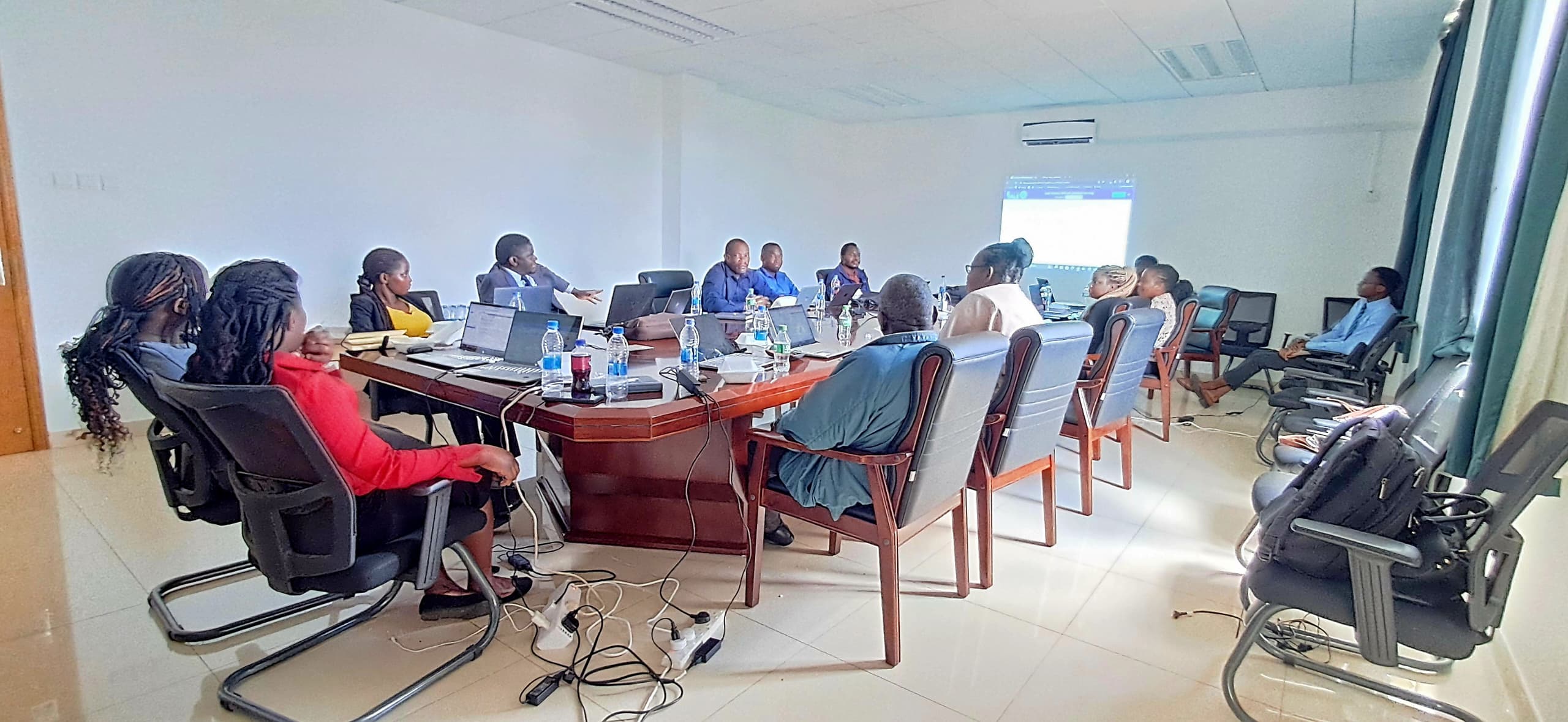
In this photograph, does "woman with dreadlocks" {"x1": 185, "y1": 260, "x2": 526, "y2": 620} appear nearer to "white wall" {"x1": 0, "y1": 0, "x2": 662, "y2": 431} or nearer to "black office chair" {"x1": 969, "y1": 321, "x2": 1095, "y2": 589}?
"black office chair" {"x1": 969, "y1": 321, "x2": 1095, "y2": 589}

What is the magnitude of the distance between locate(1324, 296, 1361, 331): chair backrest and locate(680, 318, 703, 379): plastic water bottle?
17.1 feet

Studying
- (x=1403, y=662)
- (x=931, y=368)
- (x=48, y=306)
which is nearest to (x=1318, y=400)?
(x=1403, y=662)

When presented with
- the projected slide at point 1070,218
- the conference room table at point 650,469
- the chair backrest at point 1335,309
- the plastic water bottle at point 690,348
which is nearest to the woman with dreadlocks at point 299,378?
the conference room table at point 650,469

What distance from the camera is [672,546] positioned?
2645 mm

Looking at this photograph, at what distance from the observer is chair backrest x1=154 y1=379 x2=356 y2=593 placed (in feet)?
4.81

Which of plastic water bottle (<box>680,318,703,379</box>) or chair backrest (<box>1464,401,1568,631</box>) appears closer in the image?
chair backrest (<box>1464,401,1568,631</box>)

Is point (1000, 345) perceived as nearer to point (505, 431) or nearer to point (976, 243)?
point (505, 431)

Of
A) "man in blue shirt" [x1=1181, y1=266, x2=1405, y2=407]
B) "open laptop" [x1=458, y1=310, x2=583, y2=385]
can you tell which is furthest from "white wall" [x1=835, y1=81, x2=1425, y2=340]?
"open laptop" [x1=458, y1=310, x2=583, y2=385]

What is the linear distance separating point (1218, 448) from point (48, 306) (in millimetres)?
6418

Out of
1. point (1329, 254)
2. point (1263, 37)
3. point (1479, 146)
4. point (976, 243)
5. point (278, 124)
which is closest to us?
point (1479, 146)

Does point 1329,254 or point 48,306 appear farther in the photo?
point 1329,254

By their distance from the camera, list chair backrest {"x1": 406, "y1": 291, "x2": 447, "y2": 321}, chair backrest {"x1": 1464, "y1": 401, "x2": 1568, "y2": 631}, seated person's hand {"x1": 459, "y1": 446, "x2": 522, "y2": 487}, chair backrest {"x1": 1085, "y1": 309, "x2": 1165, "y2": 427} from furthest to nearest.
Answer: chair backrest {"x1": 406, "y1": 291, "x2": 447, "y2": 321}
chair backrest {"x1": 1085, "y1": 309, "x2": 1165, "y2": 427}
seated person's hand {"x1": 459, "y1": 446, "x2": 522, "y2": 487}
chair backrest {"x1": 1464, "y1": 401, "x2": 1568, "y2": 631}

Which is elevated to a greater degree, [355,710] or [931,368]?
[931,368]

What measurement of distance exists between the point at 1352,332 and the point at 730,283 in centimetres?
408
